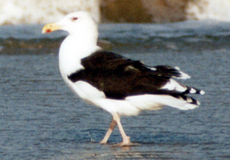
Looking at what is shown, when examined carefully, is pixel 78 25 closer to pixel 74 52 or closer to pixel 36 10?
pixel 74 52

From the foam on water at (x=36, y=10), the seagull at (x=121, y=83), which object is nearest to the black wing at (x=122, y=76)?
the seagull at (x=121, y=83)

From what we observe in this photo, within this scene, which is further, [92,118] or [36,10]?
[36,10]

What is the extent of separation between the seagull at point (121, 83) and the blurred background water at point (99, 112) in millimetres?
339

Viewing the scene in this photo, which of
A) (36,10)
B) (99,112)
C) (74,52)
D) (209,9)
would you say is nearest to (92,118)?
(99,112)

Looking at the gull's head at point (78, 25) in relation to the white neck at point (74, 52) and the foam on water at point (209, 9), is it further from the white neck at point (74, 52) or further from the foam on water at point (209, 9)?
the foam on water at point (209, 9)

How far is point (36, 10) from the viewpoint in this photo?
38.2ft

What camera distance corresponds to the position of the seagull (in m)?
4.64

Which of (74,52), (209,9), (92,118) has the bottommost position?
(92,118)

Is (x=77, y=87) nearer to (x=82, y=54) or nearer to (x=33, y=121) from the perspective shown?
(x=82, y=54)

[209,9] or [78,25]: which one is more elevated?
[209,9]

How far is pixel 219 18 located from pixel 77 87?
8025 millimetres

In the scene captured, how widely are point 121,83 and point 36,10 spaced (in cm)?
729

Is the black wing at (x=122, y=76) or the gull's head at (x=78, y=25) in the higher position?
the gull's head at (x=78, y=25)

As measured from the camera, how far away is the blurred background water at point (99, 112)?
15.0 feet
